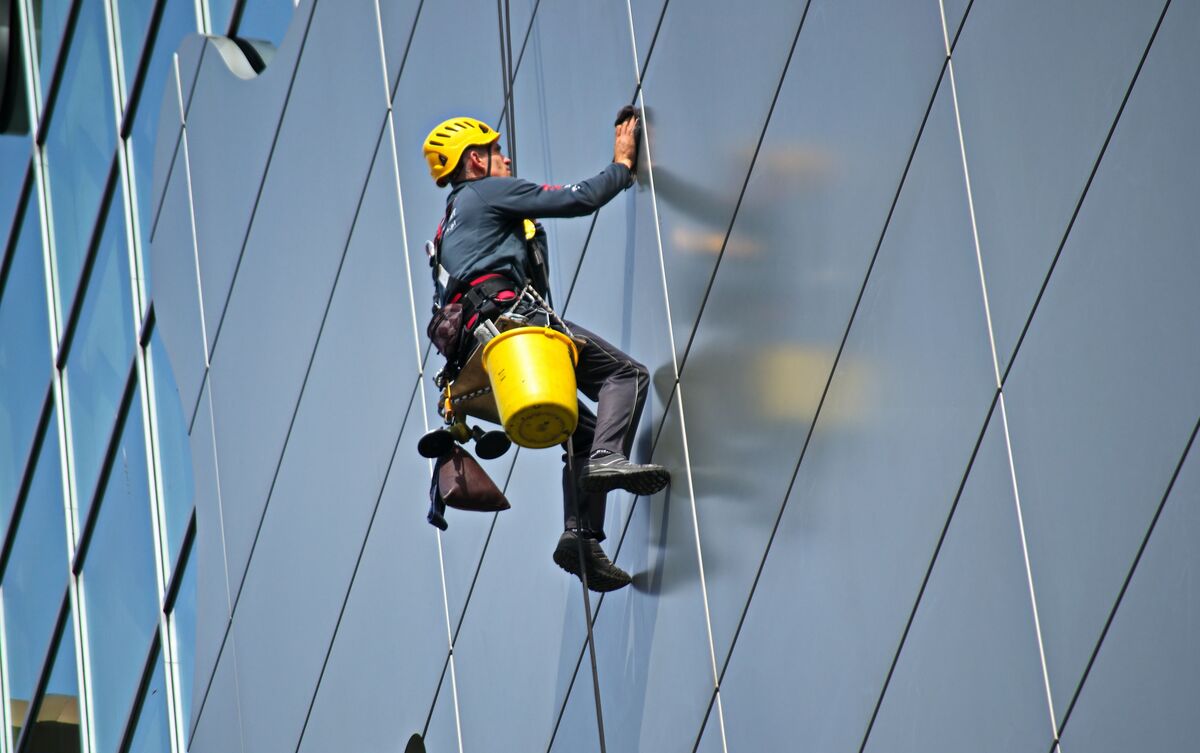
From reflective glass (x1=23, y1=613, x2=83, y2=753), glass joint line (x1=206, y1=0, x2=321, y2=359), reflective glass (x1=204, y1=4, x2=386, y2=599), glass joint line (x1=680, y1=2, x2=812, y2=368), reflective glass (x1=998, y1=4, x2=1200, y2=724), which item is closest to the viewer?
reflective glass (x1=998, y1=4, x2=1200, y2=724)

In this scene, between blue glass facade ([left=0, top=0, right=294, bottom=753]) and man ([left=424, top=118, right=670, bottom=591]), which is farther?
blue glass facade ([left=0, top=0, right=294, bottom=753])

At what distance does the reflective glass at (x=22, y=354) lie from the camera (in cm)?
1814

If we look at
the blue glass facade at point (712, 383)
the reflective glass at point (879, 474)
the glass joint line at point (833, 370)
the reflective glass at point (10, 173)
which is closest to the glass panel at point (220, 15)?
the blue glass facade at point (712, 383)

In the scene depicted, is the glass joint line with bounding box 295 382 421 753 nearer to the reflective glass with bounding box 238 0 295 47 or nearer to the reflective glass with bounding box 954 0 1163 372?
the reflective glass with bounding box 238 0 295 47

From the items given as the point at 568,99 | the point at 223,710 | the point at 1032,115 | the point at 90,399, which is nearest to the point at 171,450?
the point at 90,399

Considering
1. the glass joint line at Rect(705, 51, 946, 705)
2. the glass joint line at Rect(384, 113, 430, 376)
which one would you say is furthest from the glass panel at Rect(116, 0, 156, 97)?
the glass joint line at Rect(705, 51, 946, 705)

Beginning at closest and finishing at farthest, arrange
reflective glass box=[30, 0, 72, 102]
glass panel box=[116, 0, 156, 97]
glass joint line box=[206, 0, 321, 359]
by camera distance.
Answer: glass joint line box=[206, 0, 321, 359]
glass panel box=[116, 0, 156, 97]
reflective glass box=[30, 0, 72, 102]

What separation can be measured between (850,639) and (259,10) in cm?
804

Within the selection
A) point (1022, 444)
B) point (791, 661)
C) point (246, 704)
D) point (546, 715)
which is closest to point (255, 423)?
point (246, 704)

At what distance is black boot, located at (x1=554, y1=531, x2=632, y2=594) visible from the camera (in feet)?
28.4

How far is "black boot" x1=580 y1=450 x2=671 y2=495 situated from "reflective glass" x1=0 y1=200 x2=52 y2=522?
10733mm

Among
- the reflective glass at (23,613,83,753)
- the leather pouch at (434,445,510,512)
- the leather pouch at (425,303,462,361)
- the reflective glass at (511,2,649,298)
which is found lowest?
the reflective glass at (23,613,83,753)

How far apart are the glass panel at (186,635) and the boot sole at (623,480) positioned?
628 centimetres

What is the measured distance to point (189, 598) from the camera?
14.1 m
